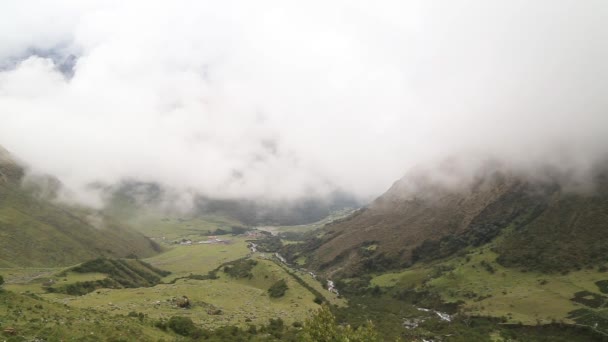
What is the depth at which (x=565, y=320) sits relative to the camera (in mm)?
142875

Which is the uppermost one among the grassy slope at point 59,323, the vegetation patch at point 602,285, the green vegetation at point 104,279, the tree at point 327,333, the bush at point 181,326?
the green vegetation at point 104,279

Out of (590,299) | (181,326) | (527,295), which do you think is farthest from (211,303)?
(590,299)

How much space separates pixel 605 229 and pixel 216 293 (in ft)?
668

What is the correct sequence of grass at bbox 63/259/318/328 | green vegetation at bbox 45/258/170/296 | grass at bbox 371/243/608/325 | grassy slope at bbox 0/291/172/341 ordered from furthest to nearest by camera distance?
grass at bbox 371/243/608/325 < green vegetation at bbox 45/258/170/296 < grass at bbox 63/259/318/328 < grassy slope at bbox 0/291/172/341

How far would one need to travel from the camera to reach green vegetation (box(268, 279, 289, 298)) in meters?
158

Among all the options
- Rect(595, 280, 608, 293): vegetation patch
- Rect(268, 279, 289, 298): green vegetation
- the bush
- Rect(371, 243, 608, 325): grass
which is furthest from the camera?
Rect(268, 279, 289, 298): green vegetation

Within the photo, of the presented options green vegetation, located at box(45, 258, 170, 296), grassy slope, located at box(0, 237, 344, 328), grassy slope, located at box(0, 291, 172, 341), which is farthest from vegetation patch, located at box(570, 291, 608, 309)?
green vegetation, located at box(45, 258, 170, 296)

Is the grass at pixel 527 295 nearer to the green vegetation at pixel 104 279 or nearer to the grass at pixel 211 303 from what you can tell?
the grass at pixel 211 303

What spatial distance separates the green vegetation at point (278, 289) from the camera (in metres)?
158

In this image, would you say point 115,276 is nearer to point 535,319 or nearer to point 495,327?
point 495,327

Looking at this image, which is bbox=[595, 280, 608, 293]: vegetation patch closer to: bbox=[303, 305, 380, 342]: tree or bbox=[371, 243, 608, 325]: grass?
bbox=[371, 243, 608, 325]: grass

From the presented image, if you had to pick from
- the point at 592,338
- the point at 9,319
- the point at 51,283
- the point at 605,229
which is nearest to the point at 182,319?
the point at 9,319

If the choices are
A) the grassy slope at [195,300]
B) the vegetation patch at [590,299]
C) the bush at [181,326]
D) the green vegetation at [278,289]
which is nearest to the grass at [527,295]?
the vegetation patch at [590,299]

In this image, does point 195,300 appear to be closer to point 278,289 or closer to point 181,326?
point 181,326
